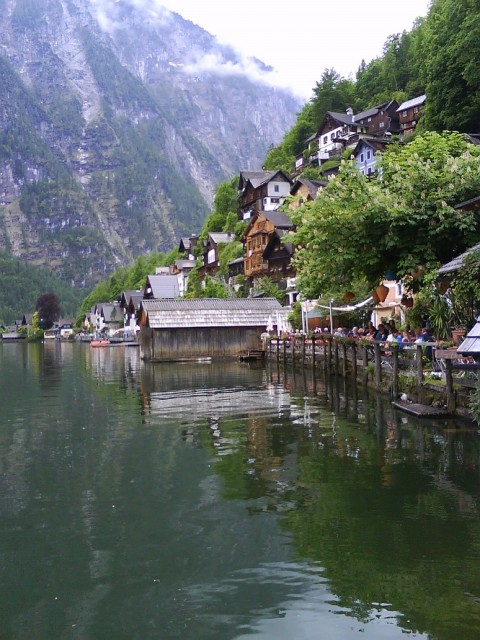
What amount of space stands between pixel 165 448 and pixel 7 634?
29.5 feet

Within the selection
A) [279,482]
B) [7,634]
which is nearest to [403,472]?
[279,482]

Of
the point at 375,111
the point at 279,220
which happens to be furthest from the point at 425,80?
the point at 279,220

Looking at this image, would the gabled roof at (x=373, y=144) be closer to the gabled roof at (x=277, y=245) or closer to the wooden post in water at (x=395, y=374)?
the gabled roof at (x=277, y=245)

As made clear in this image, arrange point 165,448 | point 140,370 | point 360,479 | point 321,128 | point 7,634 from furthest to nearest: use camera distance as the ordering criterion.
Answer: point 321,128 → point 140,370 → point 165,448 → point 360,479 → point 7,634

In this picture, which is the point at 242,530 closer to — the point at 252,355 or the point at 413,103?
the point at 252,355

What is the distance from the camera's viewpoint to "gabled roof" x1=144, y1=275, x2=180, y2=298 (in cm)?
9038

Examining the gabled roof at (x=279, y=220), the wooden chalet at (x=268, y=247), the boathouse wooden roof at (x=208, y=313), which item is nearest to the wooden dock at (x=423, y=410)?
the boathouse wooden roof at (x=208, y=313)

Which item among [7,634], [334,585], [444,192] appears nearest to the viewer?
[7,634]

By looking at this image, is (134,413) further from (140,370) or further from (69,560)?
(140,370)

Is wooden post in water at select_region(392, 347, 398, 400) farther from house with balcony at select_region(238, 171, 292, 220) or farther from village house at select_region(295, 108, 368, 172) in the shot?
village house at select_region(295, 108, 368, 172)

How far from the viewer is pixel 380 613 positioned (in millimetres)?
7211

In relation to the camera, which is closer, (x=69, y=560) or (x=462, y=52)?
(x=69, y=560)

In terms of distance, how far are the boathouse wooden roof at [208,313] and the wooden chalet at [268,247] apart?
1321 cm

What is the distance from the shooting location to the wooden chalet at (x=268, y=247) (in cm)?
6931
